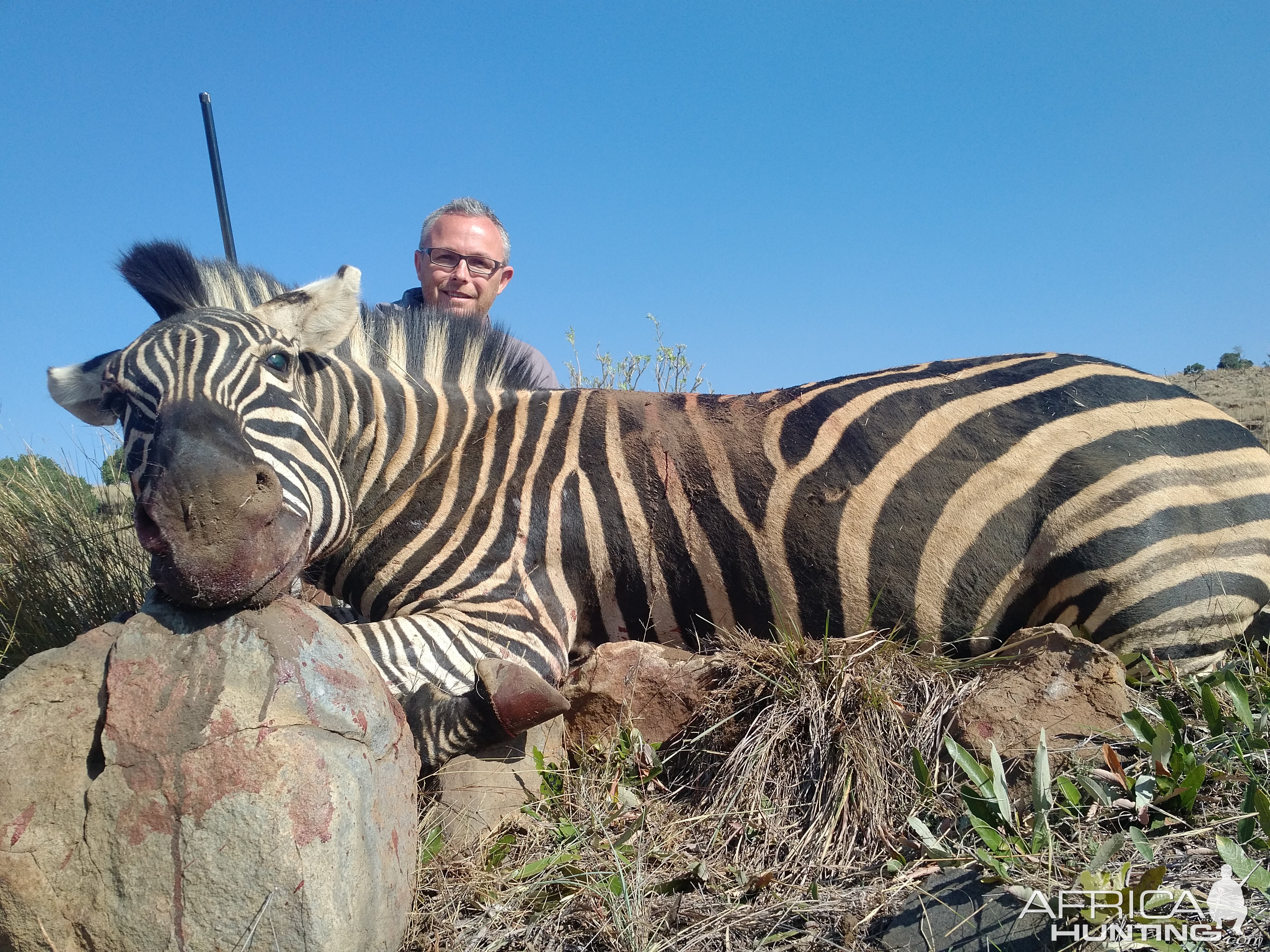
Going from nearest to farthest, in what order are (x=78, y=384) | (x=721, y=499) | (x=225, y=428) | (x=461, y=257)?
(x=225, y=428), (x=78, y=384), (x=721, y=499), (x=461, y=257)

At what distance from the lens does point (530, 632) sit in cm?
348

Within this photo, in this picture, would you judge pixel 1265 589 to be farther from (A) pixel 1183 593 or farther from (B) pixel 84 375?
(B) pixel 84 375

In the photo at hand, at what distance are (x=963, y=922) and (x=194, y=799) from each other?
202 cm

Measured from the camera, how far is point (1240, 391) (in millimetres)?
10156

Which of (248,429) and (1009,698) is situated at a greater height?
(248,429)

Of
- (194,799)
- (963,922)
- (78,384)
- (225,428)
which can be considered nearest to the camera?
(194,799)

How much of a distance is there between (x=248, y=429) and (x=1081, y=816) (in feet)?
9.99

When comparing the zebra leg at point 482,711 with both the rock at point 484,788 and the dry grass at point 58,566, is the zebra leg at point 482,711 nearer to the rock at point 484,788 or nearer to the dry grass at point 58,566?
the rock at point 484,788

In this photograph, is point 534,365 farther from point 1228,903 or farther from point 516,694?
point 1228,903

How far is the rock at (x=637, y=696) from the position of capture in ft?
10.8

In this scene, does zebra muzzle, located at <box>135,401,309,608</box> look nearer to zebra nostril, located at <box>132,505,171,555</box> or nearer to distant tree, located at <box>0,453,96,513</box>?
zebra nostril, located at <box>132,505,171,555</box>

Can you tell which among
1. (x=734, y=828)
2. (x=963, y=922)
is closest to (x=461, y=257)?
(x=734, y=828)

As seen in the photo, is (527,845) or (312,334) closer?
(527,845)

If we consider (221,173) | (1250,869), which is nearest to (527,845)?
(1250,869)
